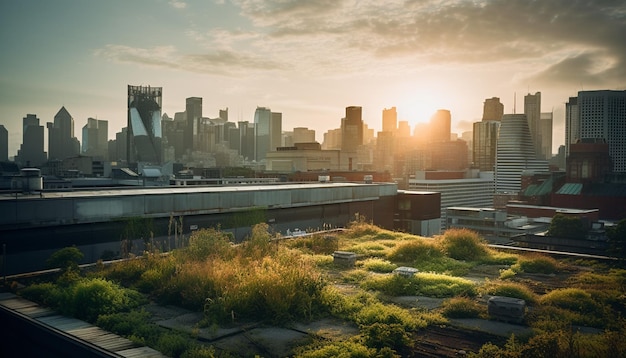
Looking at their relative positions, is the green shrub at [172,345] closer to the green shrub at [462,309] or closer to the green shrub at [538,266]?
the green shrub at [462,309]

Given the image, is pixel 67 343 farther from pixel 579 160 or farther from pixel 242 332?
pixel 579 160

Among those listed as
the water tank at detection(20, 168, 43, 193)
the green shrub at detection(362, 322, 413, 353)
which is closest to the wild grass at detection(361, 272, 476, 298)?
the green shrub at detection(362, 322, 413, 353)

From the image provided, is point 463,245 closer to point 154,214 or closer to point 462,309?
point 462,309

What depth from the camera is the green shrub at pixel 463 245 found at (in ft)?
69.5

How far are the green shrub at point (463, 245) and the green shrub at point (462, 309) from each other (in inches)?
340

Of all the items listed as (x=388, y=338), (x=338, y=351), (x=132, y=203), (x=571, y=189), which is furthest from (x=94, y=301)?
(x=571, y=189)

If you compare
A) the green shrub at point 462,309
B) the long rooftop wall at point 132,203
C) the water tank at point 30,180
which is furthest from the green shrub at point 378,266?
the water tank at point 30,180

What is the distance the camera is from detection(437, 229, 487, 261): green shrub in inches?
834

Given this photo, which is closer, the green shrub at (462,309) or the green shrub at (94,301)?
the green shrub at (94,301)

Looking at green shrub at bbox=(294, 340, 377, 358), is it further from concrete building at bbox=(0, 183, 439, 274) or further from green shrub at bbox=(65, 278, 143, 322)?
concrete building at bbox=(0, 183, 439, 274)

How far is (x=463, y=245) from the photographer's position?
72.4 ft

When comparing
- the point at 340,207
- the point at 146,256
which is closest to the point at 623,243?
the point at 340,207

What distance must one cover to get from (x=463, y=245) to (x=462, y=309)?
10288mm

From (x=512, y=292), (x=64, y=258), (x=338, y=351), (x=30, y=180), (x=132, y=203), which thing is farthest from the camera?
(x=30, y=180)
